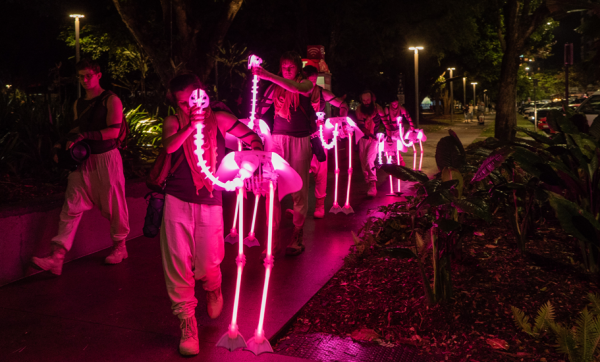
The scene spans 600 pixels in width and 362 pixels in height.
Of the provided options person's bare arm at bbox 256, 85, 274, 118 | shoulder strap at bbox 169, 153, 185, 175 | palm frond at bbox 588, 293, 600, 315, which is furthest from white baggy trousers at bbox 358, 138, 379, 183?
shoulder strap at bbox 169, 153, 185, 175

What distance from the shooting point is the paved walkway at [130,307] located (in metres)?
3.96

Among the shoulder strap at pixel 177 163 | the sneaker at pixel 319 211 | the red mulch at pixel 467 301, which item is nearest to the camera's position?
the red mulch at pixel 467 301

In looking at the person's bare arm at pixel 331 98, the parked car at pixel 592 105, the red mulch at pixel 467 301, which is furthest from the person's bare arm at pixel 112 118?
the parked car at pixel 592 105

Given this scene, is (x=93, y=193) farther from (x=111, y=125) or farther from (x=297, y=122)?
(x=297, y=122)

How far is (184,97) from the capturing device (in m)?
3.85

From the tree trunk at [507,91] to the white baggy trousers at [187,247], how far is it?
18938mm

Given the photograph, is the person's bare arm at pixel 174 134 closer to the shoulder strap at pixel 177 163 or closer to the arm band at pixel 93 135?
the shoulder strap at pixel 177 163

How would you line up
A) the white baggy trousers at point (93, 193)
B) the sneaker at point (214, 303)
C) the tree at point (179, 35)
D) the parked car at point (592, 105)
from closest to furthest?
1. the sneaker at point (214, 303)
2. the white baggy trousers at point (93, 193)
3. the tree at point (179, 35)
4. the parked car at point (592, 105)

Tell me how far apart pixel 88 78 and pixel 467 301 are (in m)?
3.85

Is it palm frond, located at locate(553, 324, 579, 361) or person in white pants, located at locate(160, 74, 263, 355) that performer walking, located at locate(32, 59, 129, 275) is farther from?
palm frond, located at locate(553, 324, 579, 361)

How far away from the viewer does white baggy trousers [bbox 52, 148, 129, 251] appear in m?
5.48

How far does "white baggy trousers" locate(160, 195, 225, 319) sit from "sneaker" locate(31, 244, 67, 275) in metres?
2.00

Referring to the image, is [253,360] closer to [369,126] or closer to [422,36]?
[369,126]

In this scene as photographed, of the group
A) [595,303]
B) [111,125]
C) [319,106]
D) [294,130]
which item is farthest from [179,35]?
[595,303]
